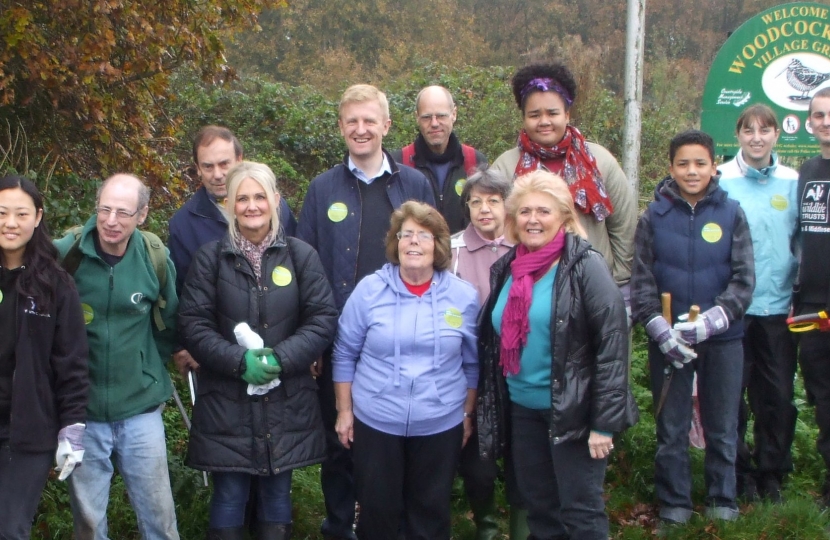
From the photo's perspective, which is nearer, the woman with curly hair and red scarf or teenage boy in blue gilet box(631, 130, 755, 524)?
teenage boy in blue gilet box(631, 130, 755, 524)

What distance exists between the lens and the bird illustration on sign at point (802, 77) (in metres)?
5.66

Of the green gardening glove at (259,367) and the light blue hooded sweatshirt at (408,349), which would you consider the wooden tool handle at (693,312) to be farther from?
the green gardening glove at (259,367)

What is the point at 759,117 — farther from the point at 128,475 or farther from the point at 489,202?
the point at 128,475

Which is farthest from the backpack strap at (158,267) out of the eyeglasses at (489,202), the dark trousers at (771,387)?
the dark trousers at (771,387)

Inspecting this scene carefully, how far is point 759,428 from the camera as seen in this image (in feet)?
16.1

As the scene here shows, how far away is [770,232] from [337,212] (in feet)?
7.91

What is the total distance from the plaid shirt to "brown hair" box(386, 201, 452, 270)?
1097mm

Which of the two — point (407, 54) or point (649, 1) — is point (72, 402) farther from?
point (649, 1)

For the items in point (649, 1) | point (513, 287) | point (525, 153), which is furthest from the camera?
point (649, 1)

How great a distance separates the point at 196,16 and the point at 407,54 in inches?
741

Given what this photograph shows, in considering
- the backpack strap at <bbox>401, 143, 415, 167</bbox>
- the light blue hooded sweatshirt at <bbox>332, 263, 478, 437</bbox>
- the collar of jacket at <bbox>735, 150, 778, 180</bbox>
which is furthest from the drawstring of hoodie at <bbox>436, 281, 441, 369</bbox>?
the collar of jacket at <bbox>735, 150, 778, 180</bbox>

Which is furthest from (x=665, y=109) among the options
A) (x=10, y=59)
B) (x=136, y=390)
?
(x=136, y=390)

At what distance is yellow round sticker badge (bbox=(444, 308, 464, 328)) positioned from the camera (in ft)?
13.0

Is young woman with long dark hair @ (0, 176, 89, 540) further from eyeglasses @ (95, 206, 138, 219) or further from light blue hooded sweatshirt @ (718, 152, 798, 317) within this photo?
light blue hooded sweatshirt @ (718, 152, 798, 317)
